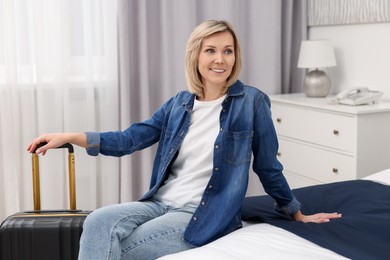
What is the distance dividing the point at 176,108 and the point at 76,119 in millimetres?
1640

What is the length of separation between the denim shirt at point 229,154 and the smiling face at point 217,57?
0.07 meters

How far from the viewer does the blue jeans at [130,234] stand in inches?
70.2

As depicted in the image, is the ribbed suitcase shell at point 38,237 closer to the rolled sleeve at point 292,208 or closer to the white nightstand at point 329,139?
the rolled sleeve at point 292,208

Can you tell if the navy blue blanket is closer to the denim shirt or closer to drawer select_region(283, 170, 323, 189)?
the denim shirt

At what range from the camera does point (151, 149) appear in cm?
393

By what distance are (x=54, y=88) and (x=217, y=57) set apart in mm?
1772

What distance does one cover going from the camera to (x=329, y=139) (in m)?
3.48

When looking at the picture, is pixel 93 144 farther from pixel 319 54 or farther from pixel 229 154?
pixel 319 54

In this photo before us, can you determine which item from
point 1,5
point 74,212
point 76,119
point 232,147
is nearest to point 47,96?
point 76,119

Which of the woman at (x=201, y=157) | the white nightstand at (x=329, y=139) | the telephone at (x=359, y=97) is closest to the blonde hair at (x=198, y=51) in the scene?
the woman at (x=201, y=157)

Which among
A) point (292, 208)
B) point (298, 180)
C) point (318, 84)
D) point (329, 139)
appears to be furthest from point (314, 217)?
point (318, 84)

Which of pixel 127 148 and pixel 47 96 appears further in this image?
pixel 47 96

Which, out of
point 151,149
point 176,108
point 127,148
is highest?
point 176,108

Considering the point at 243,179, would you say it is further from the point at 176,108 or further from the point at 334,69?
the point at 334,69
